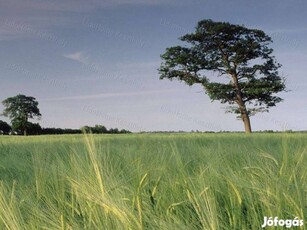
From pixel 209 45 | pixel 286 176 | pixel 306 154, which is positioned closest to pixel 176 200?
pixel 286 176

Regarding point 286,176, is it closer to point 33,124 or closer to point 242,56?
point 242,56

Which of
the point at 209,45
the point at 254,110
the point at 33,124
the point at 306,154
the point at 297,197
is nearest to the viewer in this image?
the point at 297,197

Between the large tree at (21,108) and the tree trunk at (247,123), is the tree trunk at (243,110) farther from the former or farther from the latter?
the large tree at (21,108)

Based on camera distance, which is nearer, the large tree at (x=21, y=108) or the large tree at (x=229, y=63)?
the large tree at (x=229, y=63)

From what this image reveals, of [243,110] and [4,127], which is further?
[4,127]

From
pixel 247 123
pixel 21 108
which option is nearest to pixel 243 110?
pixel 247 123

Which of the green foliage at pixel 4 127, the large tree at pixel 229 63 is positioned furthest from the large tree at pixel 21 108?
the large tree at pixel 229 63

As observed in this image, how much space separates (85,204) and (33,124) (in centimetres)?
5018

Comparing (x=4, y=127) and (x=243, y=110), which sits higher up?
(x=4, y=127)

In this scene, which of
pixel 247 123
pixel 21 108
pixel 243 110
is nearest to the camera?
pixel 247 123

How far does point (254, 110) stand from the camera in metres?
24.8

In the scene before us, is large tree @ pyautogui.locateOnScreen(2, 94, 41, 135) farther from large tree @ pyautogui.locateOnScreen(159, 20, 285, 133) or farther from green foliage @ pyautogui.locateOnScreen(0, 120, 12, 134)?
large tree @ pyautogui.locateOnScreen(159, 20, 285, 133)

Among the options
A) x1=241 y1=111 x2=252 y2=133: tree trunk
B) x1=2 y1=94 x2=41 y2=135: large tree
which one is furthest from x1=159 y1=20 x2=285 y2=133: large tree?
x1=2 y1=94 x2=41 y2=135: large tree

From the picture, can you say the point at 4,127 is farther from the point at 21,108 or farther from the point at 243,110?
the point at 243,110
